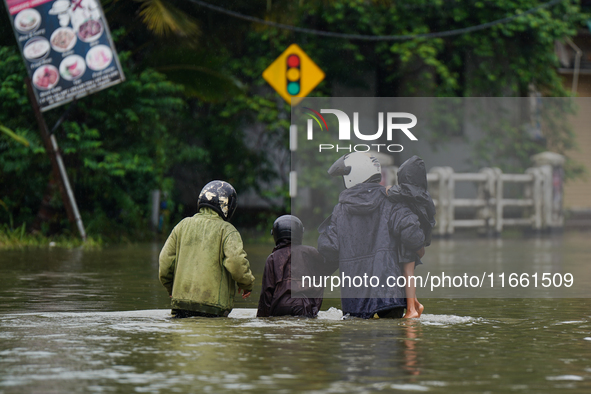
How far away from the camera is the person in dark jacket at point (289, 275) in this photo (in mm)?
8023

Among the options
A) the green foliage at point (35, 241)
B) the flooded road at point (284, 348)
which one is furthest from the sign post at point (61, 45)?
the flooded road at point (284, 348)

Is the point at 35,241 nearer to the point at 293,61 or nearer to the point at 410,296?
the point at 293,61

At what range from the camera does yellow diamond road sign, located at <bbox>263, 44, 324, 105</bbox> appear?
16.0m

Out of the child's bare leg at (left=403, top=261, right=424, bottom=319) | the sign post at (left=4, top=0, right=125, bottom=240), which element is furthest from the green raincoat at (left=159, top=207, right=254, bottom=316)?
the sign post at (left=4, top=0, right=125, bottom=240)

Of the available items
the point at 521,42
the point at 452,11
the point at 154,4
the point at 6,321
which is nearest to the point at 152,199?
the point at 154,4

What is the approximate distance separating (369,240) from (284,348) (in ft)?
5.58

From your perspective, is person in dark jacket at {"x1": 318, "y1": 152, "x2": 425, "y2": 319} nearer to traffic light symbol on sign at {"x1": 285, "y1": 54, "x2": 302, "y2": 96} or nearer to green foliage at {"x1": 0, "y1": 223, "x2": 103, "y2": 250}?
traffic light symbol on sign at {"x1": 285, "y1": 54, "x2": 302, "y2": 96}

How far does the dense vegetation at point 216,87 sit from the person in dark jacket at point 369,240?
10.4m

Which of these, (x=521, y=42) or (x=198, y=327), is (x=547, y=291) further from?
(x=521, y=42)

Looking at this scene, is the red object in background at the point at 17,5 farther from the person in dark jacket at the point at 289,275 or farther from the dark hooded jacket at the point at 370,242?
the dark hooded jacket at the point at 370,242

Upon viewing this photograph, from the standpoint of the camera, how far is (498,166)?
990 inches

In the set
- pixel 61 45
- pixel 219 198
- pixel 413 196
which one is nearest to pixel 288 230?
pixel 219 198

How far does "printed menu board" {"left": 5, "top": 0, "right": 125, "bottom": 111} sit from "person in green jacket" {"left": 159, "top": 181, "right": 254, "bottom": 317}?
10108mm

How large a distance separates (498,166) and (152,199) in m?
9.11
